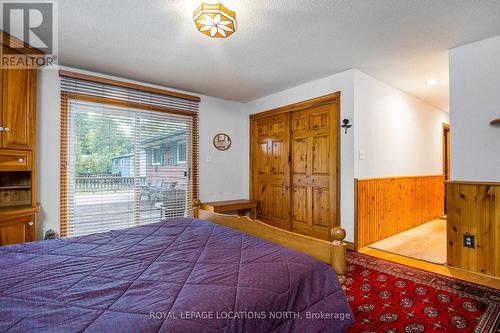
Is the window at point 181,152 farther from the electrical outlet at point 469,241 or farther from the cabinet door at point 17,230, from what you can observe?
the electrical outlet at point 469,241

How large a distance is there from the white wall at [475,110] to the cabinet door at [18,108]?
438 centimetres

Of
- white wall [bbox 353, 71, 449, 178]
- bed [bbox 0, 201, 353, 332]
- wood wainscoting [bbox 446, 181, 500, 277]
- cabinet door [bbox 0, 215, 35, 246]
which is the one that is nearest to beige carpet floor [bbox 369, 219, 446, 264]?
wood wainscoting [bbox 446, 181, 500, 277]

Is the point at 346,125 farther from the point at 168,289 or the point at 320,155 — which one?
the point at 168,289

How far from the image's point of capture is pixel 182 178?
13.3 feet

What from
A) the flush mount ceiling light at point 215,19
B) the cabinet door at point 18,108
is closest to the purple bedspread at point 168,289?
the cabinet door at point 18,108

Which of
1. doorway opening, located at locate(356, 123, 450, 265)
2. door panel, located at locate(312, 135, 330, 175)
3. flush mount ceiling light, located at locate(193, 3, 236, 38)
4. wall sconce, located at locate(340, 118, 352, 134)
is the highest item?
flush mount ceiling light, located at locate(193, 3, 236, 38)

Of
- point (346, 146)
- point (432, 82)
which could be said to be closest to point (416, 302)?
point (346, 146)

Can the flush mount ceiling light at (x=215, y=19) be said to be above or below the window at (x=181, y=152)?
above

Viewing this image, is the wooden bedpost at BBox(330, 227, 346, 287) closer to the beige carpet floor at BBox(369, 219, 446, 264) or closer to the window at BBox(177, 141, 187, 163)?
the beige carpet floor at BBox(369, 219, 446, 264)

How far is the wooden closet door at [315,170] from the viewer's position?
3525mm

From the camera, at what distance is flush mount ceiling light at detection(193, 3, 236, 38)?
6.01 feet

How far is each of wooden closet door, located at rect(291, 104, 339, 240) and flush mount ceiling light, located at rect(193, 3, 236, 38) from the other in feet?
6.58

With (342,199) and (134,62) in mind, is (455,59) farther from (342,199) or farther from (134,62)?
(134,62)

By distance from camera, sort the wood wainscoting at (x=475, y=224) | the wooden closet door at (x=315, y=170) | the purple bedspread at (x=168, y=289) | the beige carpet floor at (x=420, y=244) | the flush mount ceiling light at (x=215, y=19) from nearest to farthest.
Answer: the purple bedspread at (x=168, y=289)
the flush mount ceiling light at (x=215, y=19)
the wood wainscoting at (x=475, y=224)
the beige carpet floor at (x=420, y=244)
the wooden closet door at (x=315, y=170)
